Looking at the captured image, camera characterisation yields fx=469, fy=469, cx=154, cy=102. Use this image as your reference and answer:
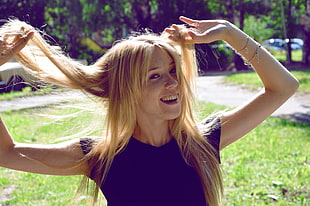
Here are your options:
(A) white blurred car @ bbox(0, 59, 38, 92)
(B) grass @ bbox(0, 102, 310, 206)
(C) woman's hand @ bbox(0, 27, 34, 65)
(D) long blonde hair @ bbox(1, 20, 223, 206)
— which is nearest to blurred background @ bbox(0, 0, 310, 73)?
(B) grass @ bbox(0, 102, 310, 206)

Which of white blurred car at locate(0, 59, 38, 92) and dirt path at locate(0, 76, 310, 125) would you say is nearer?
white blurred car at locate(0, 59, 38, 92)

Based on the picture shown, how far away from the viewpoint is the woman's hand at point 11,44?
6.30 feet

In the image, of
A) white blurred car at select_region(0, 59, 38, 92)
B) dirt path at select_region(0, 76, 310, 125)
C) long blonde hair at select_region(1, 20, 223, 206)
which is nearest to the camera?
long blonde hair at select_region(1, 20, 223, 206)

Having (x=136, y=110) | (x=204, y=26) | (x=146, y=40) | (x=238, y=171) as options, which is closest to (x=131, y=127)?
(x=136, y=110)

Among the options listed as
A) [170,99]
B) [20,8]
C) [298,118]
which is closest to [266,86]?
[170,99]

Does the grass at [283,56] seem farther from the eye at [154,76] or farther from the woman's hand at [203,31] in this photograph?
the eye at [154,76]

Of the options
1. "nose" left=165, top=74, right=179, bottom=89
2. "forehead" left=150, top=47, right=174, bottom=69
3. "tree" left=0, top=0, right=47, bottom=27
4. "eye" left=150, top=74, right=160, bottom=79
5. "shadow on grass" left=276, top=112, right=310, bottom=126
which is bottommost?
"shadow on grass" left=276, top=112, right=310, bottom=126

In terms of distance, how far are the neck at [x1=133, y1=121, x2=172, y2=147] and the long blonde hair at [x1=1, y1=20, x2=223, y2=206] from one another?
4 centimetres

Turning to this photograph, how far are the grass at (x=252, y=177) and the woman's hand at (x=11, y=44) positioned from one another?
1.22 meters

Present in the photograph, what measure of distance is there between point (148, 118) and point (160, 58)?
0.92 ft

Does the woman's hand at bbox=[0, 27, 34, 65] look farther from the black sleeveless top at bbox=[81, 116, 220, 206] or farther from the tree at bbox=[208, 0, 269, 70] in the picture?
the tree at bbox=[208, 0, 269, 70]

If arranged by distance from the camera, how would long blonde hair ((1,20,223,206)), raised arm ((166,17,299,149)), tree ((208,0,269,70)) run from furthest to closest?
1. tree ((208,0,269,70))
2. raised arm ((166,17,299,149))
3. long blonde hair ((1,20,223,206))

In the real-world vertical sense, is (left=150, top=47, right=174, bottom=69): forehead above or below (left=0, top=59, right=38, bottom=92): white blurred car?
above

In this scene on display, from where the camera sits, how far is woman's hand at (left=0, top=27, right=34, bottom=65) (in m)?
1.92
